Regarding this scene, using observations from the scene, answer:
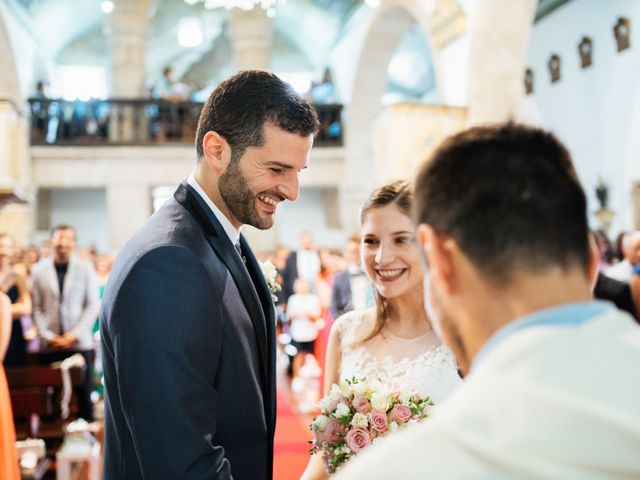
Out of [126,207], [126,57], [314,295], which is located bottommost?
[314,295]

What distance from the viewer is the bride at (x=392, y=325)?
9.16 feet

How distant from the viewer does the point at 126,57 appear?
63.2ft

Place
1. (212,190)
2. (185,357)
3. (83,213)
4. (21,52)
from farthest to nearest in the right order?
(83,213) < (21,52) < (212,190) < (185,357)

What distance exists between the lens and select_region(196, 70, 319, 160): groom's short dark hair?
2014 mm

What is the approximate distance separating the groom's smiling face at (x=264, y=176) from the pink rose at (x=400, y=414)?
0.70 metres

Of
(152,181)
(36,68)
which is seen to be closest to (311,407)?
(152,181)

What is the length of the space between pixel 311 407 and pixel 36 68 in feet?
53.3

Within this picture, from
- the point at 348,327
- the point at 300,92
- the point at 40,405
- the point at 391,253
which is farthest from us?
the point at 300,92

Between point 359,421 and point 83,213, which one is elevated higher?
point 83,213

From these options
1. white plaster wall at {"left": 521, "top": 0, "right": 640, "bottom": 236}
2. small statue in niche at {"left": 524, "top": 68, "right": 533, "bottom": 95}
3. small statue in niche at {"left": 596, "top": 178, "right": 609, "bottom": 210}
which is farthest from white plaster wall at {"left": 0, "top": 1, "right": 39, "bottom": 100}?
small statue in niche at {"left": 596, "top": 178, "right": 609, "bottom": 210}

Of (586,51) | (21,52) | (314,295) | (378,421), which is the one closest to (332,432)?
(378,421)

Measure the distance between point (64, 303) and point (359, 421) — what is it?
20.2 ft

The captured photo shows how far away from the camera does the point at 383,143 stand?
1184cm

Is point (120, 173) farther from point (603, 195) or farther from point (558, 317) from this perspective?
point (558, 317)
